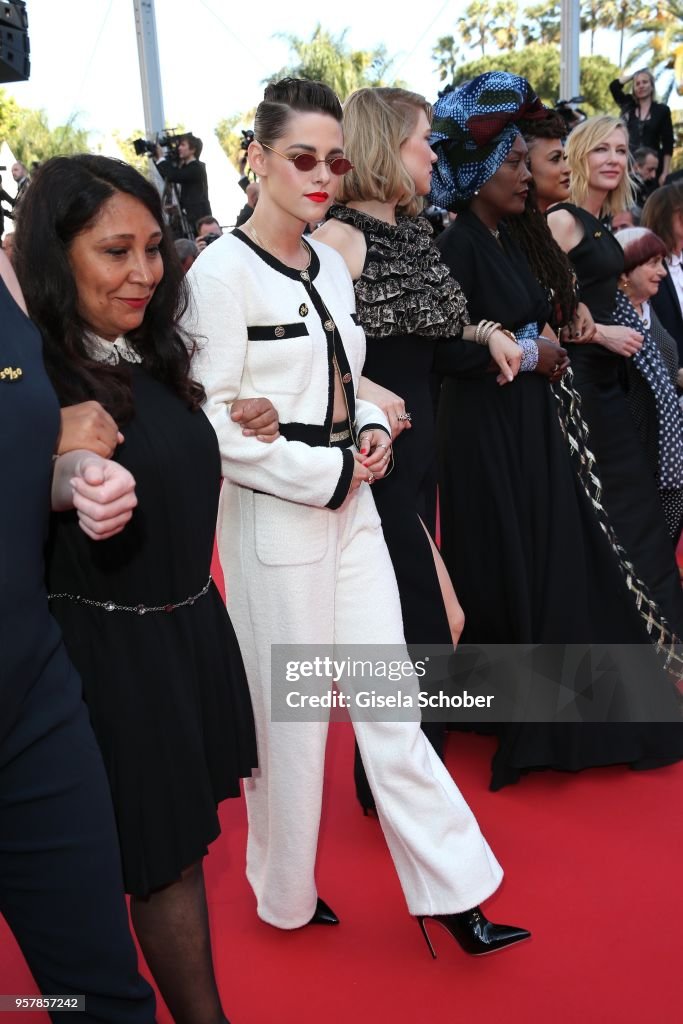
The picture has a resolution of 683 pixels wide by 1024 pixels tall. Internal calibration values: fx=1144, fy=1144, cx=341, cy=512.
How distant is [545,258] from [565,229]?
454 mm

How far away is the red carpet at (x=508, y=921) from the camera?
8.01ft

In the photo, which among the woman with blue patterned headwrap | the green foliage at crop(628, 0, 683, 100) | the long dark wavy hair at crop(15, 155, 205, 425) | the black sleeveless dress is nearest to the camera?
the long dark wavy hair at crop(15, 155, 205, 425)

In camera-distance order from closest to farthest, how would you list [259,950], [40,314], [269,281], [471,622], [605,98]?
[40,314], [269,281], [259,950], [471,622], [605,98]

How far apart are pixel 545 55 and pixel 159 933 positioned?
1639 inches

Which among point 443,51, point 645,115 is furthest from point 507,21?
point 645,115

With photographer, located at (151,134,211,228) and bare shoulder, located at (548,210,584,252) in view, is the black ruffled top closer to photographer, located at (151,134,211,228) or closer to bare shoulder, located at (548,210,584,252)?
bare shoulder, located at (548,210,584,252)

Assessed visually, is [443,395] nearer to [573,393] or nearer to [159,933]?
[573,393]

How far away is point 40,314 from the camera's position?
6.44 ft

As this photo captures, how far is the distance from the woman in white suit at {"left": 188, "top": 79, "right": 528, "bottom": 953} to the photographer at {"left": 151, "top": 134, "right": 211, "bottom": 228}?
9.20m

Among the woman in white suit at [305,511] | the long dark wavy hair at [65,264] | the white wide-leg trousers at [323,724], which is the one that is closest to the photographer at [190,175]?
the woman in white suit at [305,511]

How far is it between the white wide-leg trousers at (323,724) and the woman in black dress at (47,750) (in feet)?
2.57

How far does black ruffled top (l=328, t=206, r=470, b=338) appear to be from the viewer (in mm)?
2914

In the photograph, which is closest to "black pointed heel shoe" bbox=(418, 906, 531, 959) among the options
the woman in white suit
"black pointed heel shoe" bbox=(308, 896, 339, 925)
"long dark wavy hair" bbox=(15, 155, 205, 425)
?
the woman in white suit

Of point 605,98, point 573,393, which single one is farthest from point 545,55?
point 573,393
